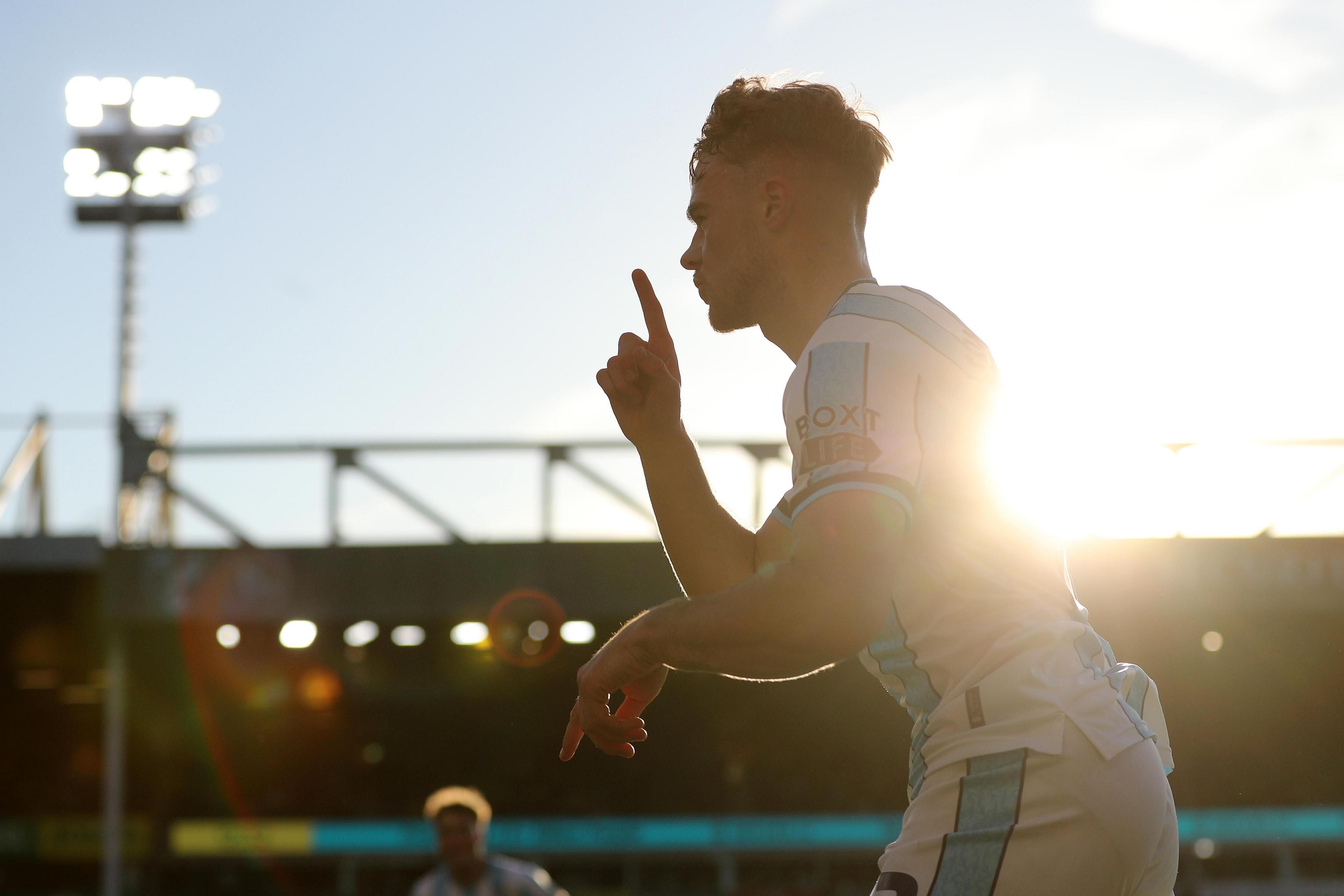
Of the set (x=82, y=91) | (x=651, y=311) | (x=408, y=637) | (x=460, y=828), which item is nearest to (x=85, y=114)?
(x=82, y=91)

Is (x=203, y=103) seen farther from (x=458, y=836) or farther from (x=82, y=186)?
(x=458, y=836)

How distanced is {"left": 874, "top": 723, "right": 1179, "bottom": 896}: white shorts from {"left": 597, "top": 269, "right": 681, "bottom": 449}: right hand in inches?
28.1

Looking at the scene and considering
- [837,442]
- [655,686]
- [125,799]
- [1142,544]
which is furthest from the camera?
[125,799]

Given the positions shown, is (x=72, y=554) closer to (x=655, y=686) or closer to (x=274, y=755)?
(x=274, y=755)

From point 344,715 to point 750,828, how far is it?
597 cm

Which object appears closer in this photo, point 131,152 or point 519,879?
point 519,879

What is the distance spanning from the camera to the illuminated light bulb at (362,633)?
1201cm

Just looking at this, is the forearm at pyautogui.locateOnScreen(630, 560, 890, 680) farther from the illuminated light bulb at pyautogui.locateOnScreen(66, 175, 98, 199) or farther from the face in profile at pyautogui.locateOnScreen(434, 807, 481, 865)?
the illuminated light bulb at pyautogui.locateOnScreen(66, 175, 98, 199)

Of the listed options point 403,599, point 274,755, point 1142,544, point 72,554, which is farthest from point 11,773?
point 1142,544

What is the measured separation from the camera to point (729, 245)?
6.81 feet

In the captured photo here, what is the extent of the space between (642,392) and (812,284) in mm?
332

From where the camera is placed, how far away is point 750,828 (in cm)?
1561

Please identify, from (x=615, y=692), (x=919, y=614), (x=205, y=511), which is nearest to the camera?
(x=919, y=614)

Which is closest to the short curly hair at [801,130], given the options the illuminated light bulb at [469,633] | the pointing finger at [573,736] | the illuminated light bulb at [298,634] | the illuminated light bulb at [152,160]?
the pointing finger at [573,736]
